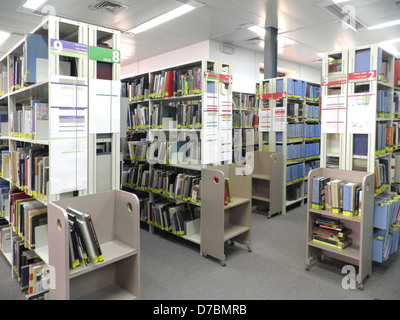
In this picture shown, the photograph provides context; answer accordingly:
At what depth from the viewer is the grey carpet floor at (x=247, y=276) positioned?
109 inches

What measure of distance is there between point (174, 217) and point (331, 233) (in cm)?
190

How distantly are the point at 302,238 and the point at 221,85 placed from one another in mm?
2375

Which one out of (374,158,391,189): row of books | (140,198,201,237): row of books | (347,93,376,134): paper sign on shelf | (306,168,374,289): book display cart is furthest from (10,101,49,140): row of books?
(374,158,391,189): row of books

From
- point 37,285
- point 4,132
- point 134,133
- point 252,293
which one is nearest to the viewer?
point 37,285

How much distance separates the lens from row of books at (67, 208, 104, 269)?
187cm

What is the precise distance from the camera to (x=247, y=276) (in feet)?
10.3

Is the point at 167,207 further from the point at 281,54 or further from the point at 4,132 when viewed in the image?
the point at 281,54

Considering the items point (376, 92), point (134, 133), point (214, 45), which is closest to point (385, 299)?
point (376, 92)

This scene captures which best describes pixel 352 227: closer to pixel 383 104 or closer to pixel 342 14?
pixel 383 104

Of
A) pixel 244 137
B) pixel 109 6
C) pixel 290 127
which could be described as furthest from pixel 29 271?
pixel 244 137

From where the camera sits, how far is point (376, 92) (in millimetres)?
3006

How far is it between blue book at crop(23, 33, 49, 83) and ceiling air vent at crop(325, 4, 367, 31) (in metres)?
4.64

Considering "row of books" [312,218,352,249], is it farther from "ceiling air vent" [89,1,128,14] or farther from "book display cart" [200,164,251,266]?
"ceiling air vent" [89,1,128,14]

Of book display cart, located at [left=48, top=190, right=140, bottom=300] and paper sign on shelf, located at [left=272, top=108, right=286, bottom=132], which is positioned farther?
paper sign on shelf, located at [left=272, top=108, right=286, bottom=132]
